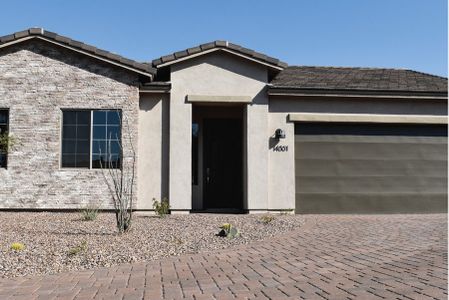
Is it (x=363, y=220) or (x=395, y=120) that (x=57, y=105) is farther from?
(x=395, y=120)

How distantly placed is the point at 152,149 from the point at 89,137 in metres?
1.85

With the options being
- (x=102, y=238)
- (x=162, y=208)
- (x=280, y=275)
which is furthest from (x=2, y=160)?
(x=280, y=275)

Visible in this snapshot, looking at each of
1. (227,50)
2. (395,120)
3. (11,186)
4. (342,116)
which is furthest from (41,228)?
(395,120)

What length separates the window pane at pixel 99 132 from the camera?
1367 centimetres

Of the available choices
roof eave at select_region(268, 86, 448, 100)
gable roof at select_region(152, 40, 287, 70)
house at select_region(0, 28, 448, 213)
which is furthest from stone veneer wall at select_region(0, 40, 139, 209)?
roof eave at select_region(268, 86, 448, 100)

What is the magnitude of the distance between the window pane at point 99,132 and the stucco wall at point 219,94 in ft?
6.52

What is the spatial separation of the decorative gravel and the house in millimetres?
1376

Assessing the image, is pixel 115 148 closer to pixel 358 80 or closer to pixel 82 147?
pixel 82 147

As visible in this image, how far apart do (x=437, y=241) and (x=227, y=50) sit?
26.5 feet

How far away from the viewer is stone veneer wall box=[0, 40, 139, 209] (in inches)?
529

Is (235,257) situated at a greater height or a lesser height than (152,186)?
lesser

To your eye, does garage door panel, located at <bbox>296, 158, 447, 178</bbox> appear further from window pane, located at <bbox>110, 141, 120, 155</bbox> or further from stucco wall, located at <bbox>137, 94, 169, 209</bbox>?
window pane, located at <bbox>110, 141, 120, 155</bbox>

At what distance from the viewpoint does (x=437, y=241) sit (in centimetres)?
877

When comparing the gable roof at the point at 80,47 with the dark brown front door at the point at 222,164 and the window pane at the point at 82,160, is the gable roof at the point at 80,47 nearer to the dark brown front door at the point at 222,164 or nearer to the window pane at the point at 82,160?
the window pane at the point at 82,160
